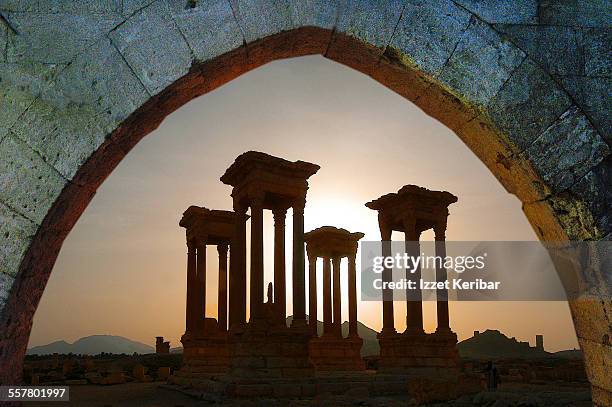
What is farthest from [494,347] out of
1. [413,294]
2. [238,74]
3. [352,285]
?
[238,74]

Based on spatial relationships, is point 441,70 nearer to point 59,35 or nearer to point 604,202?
point 604,202

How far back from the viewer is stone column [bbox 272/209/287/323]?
18.0 m

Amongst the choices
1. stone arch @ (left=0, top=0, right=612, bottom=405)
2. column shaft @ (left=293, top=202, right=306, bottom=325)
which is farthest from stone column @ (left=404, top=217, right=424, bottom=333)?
stone arch @ (left=0, top=0, right=612, bottom=405)

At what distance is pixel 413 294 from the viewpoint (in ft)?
69.5

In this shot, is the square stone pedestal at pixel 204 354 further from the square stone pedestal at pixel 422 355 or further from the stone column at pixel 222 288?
the square stone pedestal at pixel 422 355

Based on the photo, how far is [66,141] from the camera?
3.03 metres

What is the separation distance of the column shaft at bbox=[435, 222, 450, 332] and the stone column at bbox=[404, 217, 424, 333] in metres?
0.77

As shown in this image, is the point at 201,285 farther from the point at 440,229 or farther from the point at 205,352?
the point at 440,229

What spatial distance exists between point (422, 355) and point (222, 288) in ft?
32.1

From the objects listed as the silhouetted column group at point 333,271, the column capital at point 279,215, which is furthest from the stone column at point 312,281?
the column capital at point 279,215

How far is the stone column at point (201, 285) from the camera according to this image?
23969 millimetres

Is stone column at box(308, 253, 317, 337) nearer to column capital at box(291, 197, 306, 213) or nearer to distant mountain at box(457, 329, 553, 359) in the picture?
column capital at box(291, 197, 306, 213)

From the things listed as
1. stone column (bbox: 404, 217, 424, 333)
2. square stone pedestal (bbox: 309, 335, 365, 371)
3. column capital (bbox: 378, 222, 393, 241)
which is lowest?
square stone pedestal (bbox: 309, 335, 365, 371)

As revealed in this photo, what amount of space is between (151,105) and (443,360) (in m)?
18.4
